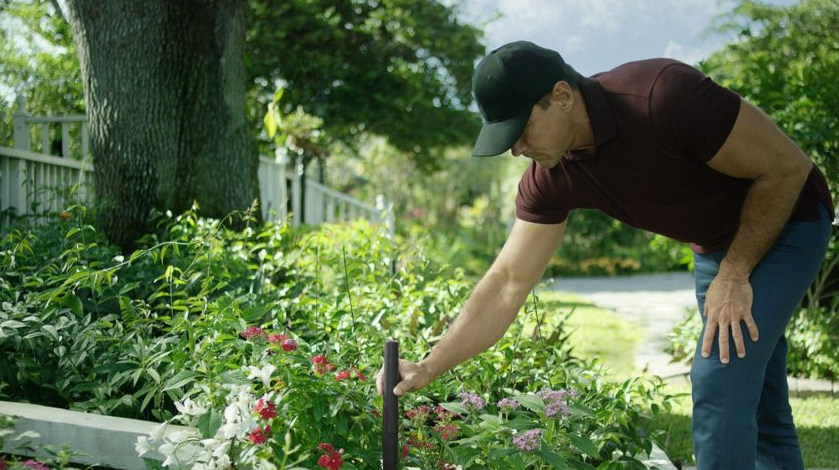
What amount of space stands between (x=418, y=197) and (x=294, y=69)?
25.2 ft

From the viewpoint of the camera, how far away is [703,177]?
2.03 metres

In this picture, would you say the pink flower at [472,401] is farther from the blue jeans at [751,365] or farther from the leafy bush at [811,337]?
the leafy bush at [811,337]

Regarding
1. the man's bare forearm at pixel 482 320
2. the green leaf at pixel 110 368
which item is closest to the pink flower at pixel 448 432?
the man's bare forearm at pixel 482 320

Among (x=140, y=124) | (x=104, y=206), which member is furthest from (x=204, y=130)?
(x=104, y=206)

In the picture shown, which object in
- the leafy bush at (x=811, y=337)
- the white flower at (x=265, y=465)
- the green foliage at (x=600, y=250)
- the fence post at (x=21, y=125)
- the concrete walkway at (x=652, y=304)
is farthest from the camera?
the green foliage at (x=600, y=250)

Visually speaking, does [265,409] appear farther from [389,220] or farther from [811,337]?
[389,220]

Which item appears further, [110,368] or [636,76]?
[110,368]

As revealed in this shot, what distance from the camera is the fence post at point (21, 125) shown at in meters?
5.70

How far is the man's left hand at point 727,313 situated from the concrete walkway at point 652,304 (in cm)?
141

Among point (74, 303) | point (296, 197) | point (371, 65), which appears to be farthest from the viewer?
point (371, 65)

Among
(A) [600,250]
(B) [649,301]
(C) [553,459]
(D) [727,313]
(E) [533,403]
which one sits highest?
(D) [727,313]

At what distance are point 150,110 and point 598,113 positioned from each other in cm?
308

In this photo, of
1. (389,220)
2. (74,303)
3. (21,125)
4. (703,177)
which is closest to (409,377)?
(703,177)

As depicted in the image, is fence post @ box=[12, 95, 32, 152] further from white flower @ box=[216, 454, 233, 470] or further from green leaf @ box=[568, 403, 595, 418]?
green leaf @ box=[568, 403, 595, 418]
